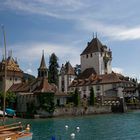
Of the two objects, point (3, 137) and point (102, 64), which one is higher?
point (102, 64)

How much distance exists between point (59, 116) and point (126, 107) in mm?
29240

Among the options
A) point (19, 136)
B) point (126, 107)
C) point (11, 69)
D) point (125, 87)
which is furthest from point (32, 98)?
point (19, 136)

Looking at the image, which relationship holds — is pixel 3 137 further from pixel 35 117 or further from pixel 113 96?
pixel 113 96

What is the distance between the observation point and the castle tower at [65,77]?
133m

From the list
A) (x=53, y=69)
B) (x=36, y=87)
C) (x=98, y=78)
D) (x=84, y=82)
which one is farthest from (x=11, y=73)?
(x=53, y=69)

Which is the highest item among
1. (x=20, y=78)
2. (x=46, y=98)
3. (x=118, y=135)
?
(x=20, y=78)

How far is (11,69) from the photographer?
4171 inches

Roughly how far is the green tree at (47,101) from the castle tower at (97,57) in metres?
52.6

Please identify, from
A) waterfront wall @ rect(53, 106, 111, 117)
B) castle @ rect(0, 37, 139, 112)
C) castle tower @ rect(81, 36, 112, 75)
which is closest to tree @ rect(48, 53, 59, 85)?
castle @ rect(0, 37, 139, 112)

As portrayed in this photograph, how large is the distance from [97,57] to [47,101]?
181ft

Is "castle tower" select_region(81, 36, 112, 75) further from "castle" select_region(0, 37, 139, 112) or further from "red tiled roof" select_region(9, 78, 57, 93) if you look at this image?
"red tiled roof" select_region(9, 78, 57, 93)

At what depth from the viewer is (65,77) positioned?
133750 mm

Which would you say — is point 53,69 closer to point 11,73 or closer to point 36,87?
point 11,73

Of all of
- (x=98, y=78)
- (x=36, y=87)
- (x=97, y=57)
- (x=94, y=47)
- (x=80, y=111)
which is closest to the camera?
(x=80, y=111)
